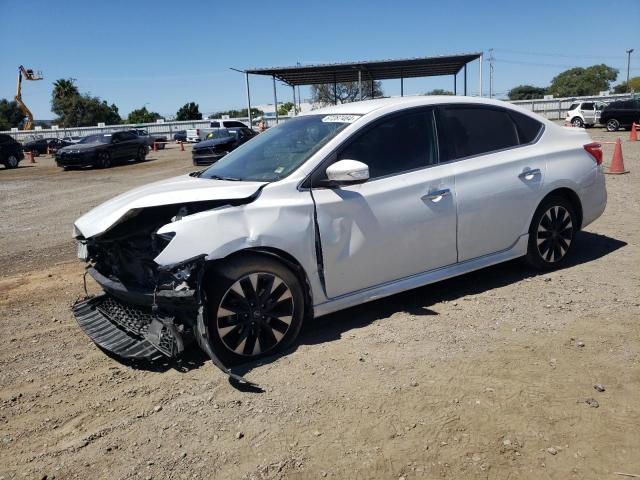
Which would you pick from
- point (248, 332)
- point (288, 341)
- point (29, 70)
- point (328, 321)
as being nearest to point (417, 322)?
point (328, 321)

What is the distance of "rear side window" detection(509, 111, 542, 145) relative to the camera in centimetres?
518

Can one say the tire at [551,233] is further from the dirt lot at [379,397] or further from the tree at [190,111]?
the tree at [190,111]

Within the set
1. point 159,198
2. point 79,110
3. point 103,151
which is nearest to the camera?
point 159,198

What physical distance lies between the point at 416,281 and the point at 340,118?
57.1 inches

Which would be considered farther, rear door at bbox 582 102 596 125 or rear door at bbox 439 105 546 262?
rear door at bbox 582 102 596 125

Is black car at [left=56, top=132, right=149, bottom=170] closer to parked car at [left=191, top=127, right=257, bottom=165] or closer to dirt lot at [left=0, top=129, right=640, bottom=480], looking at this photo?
parked car at [left=191, top=127, right=257, bottom=165]

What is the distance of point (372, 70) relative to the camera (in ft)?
76.2

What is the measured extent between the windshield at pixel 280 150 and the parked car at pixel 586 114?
32.0 metres

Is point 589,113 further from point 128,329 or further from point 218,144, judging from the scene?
point 128,329

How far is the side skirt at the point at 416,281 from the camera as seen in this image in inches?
161

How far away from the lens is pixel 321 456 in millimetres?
2752

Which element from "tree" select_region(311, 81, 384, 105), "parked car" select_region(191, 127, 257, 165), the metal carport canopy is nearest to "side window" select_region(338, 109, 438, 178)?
"parked car" select_region(191, 127, 257, 165)

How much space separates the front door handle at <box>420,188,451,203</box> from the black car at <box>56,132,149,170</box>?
73.4 ft

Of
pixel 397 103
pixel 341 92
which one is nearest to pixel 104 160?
pixel 341 92
